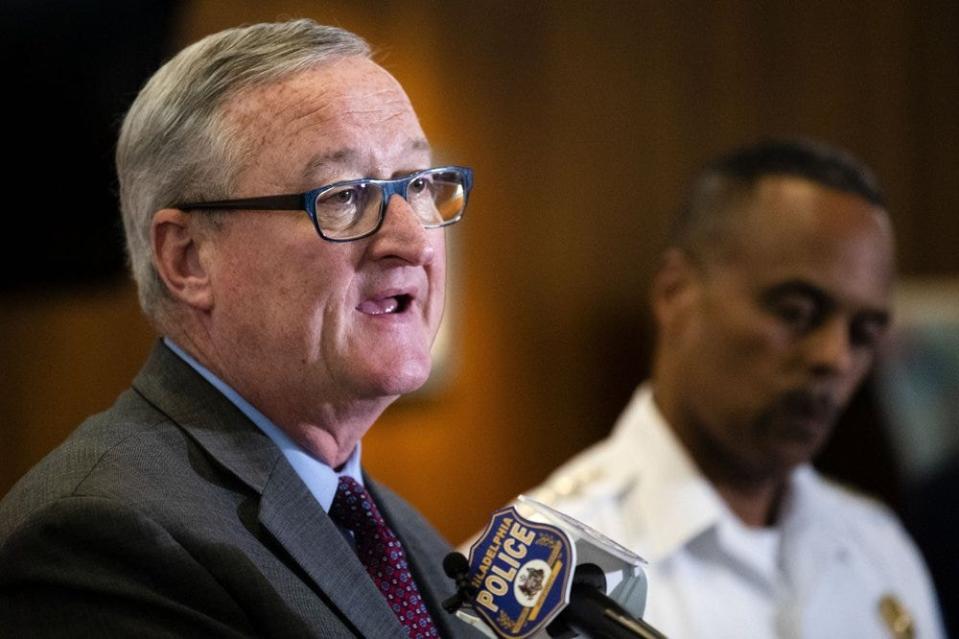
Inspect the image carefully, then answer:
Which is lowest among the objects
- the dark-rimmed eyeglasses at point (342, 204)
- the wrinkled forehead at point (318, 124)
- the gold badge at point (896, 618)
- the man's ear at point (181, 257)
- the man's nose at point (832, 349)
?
the gold badge at point (896, 618)

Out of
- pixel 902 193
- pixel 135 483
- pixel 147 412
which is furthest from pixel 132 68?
pixel 902 193

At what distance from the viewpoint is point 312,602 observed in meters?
1.20

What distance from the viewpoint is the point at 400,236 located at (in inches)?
53.3

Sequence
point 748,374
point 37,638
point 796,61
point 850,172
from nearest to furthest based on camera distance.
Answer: point 37,638, point 748,374, point 850,172, point 796,61

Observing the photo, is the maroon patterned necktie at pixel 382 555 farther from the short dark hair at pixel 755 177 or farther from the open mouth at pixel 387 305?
the short dark hair at pixel 755 177

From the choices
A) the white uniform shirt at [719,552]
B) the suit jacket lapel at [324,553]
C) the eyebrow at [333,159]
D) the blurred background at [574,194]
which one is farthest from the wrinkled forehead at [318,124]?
the blurred background at [574,194]

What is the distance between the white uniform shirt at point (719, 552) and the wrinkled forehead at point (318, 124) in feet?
3.90

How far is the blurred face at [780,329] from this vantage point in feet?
8.05

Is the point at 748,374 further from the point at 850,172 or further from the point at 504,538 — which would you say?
the point at 504,538

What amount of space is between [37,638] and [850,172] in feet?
6.64

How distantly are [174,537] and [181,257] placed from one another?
0.37 metres

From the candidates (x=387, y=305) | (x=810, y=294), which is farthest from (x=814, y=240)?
(x=387, y=305)

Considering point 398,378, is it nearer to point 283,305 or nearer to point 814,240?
point 283,305

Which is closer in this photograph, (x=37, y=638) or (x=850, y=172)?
(x=37, y=638)
